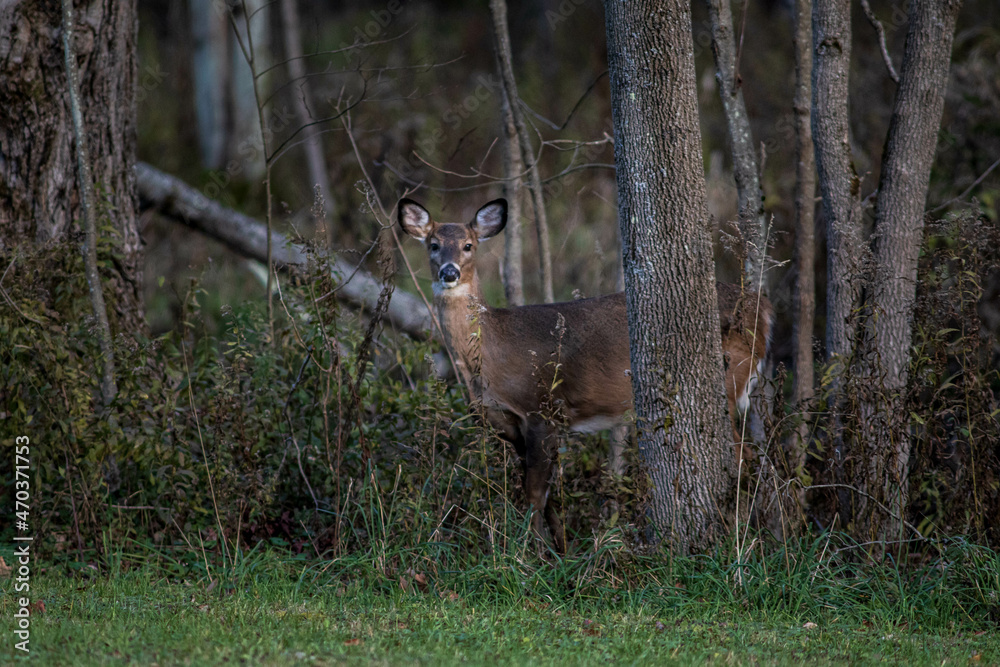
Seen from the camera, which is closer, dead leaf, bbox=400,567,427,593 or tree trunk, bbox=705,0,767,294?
dead leaf, bbox=400,567,427,593

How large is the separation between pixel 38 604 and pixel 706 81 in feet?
37.6

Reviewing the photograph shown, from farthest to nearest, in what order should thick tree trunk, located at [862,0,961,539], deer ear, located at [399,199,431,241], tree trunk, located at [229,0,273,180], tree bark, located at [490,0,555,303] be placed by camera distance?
tree trunk, located at [229,0,273,180] → tree bark, located at [490,0,555,303] → deer ear, located at [399,199,431,241] → thick tree trunk, located at [862,0,961,539]

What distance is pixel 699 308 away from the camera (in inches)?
199

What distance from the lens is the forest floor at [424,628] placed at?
383 cm

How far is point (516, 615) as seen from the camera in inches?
177

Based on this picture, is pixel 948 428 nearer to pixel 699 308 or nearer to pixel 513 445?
pixel 699 308

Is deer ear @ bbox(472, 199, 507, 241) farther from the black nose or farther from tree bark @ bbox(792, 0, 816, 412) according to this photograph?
tree bark @ bbox(792, 0, 816, 412)

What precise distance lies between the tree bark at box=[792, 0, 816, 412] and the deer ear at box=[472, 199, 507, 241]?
198 cm

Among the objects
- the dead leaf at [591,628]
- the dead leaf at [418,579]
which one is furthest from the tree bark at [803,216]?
the dead leaf at [418,579]

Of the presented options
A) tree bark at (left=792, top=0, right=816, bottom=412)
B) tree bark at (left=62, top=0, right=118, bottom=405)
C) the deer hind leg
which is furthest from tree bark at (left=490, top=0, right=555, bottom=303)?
tree bark at (left=62, top=0, right=118, bottom=405)

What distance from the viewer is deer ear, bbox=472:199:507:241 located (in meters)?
7.08

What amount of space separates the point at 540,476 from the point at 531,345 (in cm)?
104

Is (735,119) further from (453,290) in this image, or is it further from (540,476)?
(540,476)

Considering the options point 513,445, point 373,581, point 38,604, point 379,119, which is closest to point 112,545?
point 38,604
